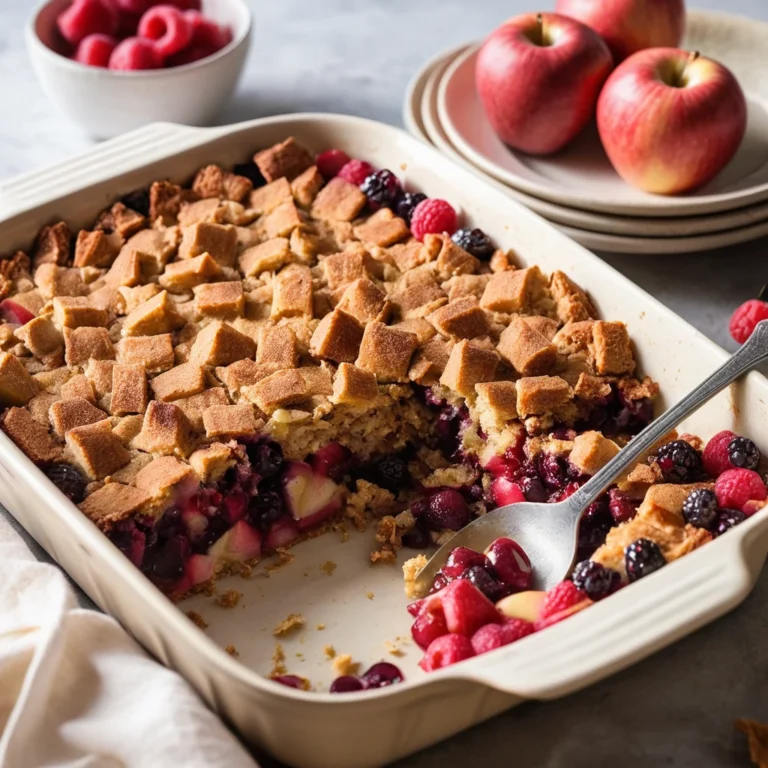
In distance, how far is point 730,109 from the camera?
9.16ft

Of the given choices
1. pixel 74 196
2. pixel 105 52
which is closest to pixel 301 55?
pixel 105 52

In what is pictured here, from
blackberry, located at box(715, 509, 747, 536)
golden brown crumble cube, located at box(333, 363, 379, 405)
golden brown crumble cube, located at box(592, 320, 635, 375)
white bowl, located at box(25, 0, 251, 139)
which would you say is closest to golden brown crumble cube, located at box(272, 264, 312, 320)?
golden brown crumble cube, located at box(333, 363, 379, 405)

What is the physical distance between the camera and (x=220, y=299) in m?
2.53

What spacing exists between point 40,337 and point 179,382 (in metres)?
0.33

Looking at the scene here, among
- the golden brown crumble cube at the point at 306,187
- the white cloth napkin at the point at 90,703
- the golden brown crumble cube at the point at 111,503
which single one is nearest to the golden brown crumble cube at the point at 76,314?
the golden brown crumble cube at the point at 111,503

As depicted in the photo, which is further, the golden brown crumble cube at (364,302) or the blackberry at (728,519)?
the golden brown crumble cube at (364,302)

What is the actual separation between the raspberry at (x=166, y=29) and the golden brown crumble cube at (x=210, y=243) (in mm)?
797

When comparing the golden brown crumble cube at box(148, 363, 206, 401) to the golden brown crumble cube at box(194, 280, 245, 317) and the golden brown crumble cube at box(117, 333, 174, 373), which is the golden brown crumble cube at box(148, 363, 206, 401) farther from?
the golden brown crumble cube at box(194, 280, 245, 317)

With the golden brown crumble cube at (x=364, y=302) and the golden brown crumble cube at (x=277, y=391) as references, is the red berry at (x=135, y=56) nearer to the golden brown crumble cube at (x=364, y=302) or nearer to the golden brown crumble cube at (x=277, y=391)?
the golden brown crumble cube at (x=364, y=302)

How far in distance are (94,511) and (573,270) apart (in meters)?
1.16

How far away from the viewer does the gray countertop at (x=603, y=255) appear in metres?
1.90

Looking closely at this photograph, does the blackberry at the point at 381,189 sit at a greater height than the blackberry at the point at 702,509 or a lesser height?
greater

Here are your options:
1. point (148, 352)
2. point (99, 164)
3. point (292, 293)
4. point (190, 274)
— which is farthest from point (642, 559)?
point (99, 164)

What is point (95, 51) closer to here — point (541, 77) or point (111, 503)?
point (541, 77)
